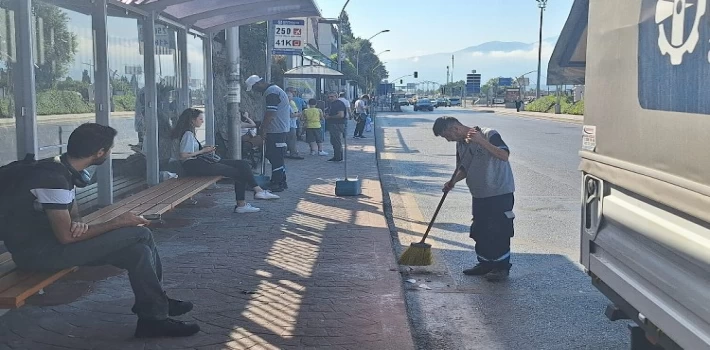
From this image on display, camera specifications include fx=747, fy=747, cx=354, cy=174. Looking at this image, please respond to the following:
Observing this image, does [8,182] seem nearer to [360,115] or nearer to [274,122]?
[274,122]

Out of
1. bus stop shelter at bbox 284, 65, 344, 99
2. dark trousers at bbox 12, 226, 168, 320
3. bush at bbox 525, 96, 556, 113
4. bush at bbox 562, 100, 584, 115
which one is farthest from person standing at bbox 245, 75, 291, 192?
bush at bbox 525, 96, 556, 113

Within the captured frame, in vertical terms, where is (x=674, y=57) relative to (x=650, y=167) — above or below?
above

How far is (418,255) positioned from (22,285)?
12.1 feet

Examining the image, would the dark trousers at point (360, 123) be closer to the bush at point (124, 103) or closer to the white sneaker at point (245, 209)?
the white sneaker at point (245, 209)

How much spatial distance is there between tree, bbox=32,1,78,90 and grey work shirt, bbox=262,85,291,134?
3875 mm

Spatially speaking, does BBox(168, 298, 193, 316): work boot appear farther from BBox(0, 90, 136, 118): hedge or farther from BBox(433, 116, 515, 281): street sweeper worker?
BBox(433, 116, 515, 281): street sweeper worker

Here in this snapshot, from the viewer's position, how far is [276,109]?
1109cm

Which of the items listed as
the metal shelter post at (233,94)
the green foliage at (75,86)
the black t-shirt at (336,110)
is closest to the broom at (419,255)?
the green foliage at (75,86)

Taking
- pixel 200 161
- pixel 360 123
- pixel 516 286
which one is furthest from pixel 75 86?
pixel 360 123

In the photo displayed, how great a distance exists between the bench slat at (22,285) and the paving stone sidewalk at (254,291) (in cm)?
45

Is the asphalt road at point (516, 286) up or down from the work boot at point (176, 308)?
down

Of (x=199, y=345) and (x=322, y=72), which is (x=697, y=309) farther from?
(x=322, y=72)

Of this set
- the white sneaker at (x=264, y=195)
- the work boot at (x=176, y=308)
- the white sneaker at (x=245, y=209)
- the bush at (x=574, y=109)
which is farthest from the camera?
the bush at (x=574, y=109)

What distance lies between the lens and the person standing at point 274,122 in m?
11.0
